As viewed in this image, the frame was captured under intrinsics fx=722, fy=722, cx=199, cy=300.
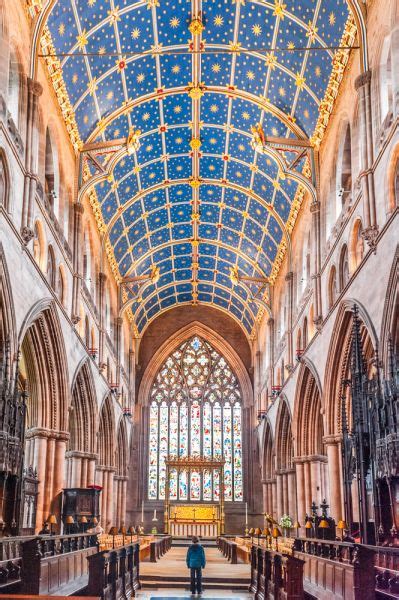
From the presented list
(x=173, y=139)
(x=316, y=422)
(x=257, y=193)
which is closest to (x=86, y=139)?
(x=173, y=139)

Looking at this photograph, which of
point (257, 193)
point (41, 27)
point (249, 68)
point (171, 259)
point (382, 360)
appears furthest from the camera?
point (171, 259)

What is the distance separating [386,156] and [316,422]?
14.3 meters

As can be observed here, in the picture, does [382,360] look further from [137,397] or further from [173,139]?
[137,397]

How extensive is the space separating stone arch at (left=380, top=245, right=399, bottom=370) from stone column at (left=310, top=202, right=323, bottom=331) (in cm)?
765

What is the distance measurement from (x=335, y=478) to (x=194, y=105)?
48.7 feet

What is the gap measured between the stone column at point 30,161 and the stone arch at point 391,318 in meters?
9.06

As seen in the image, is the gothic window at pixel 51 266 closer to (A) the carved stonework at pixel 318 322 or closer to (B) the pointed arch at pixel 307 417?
(A) the carved stonework at pixel 318 322

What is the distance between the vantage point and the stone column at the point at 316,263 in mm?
24859

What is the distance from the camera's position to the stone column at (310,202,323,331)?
24859 mm

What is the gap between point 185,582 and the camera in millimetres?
19562

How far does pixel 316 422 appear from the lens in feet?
94.9

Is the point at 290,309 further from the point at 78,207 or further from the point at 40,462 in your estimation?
the point at 40,462

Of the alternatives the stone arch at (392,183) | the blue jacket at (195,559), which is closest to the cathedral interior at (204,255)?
the stone arch at (392,183)

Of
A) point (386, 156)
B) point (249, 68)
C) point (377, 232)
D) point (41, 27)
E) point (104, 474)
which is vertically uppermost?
point (249, 68)
